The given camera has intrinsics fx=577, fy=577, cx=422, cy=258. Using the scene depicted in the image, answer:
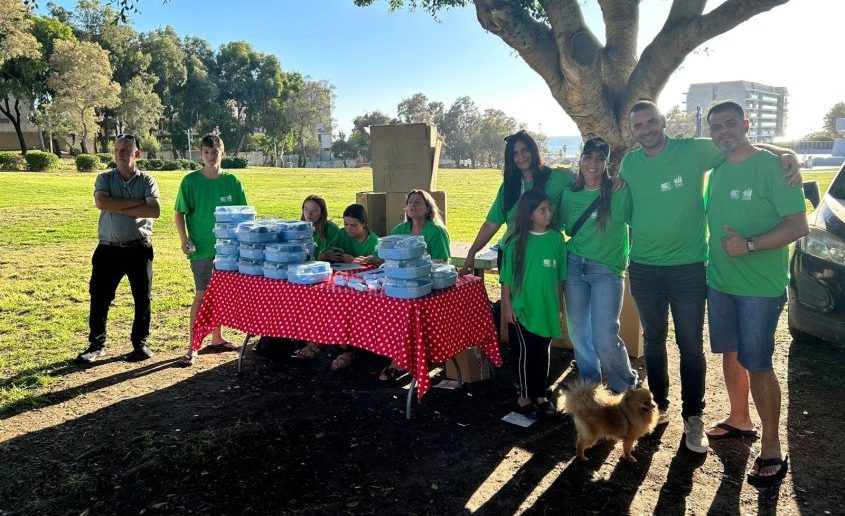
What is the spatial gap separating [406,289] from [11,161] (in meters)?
33.0

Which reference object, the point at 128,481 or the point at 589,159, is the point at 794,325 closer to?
the point at 589,159

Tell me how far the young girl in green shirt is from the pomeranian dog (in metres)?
0.57

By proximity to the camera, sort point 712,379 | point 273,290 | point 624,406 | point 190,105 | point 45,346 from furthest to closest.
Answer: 1. point 190,105
2. point 45,346
3. point 712,379
4. point 273,290
5. point 624,406

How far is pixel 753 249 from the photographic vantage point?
3002mm

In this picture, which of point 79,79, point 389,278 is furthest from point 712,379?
point 79,79

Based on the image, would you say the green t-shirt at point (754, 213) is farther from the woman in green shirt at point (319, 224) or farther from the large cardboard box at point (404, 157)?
the large cardboard box at point (404, 157)

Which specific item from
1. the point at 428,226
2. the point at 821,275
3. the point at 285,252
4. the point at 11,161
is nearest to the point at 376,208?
the point at 428,226

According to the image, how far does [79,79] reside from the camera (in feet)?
124

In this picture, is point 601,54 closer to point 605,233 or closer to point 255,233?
point 605,233

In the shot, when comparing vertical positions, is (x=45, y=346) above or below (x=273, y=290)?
below

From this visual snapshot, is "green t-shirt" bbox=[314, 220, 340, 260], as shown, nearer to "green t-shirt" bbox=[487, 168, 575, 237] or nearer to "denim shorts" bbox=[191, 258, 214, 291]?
"denim shorts" bbox=[191, 258, 214, 291]

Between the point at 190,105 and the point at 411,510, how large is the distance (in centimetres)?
6195

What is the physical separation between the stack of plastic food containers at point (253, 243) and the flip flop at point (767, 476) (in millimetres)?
3567

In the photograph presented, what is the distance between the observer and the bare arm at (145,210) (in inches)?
201
